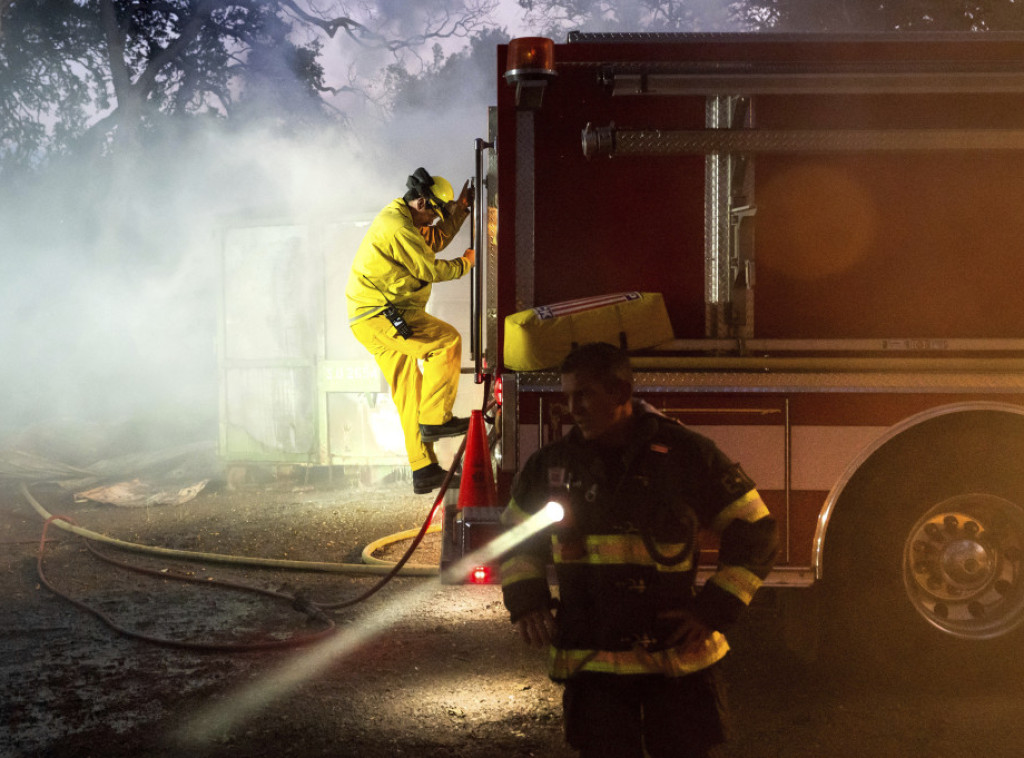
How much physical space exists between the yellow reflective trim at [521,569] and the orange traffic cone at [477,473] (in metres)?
2.35

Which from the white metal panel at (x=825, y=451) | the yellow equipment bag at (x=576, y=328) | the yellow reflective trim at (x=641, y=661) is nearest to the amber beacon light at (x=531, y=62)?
the yellow equipment bag at (x=576, y=328)

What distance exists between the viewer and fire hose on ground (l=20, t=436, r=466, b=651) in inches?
197

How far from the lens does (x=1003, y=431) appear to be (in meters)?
4.13

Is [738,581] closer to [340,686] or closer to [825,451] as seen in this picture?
[825,451]

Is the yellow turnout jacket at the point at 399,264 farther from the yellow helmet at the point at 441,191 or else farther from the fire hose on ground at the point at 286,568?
the fire hose on ground at the point at 286,568

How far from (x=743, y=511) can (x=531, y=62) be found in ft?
7.12

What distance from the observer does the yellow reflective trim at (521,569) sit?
250 centimetres

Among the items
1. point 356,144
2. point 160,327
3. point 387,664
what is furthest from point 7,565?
point 356,144

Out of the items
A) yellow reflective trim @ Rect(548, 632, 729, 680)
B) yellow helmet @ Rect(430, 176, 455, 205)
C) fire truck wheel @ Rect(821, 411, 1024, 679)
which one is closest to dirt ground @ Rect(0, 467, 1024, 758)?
fire truck wheel @ Rect(821, 411, 1024, 679)

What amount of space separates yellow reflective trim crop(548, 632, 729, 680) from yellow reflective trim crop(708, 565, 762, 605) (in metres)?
0.14

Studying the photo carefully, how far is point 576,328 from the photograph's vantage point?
13.1 ft

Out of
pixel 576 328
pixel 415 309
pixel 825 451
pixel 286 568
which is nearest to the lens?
pixel 576 328

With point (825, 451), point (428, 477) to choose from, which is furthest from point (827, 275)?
point (428, 477)

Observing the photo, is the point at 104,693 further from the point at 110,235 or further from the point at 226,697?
the point at 110,235
